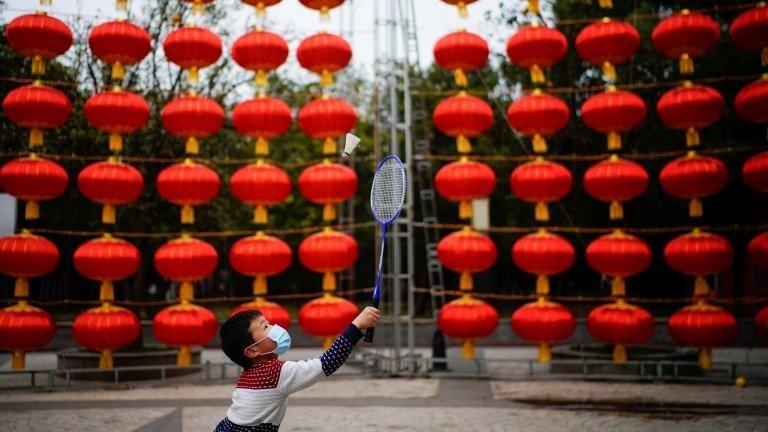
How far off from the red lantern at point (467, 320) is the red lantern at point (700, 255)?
2853 millimetres

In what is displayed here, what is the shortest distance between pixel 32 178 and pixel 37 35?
2138 millimetres

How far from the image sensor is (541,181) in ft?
37.0

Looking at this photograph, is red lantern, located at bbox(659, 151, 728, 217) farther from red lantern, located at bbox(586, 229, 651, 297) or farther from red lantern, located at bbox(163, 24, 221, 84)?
red lantern, located at bbox(163, 24, 221, 84)

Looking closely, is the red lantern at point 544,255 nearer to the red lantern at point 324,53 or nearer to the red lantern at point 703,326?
the red lantern at point 703,326

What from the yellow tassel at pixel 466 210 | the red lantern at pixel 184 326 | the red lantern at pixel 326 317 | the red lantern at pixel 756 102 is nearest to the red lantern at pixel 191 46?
the red lantern at pixel 184 326

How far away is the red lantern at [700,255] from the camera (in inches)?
424

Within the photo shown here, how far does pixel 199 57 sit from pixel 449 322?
561cm

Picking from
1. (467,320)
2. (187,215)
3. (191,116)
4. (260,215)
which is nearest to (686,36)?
(467,320)

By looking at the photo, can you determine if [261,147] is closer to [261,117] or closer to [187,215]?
[261,117]

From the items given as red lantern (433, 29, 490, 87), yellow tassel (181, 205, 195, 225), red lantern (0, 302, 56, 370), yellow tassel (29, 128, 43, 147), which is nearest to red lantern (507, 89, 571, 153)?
red lantern (433, 29, 490, 87)

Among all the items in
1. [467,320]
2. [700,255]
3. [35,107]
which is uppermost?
[35,107]

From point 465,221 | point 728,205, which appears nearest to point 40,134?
point 465,221

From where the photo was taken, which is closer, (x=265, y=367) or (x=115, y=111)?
(x=265, y=367)

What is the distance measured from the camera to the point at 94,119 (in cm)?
1099
